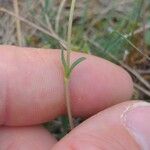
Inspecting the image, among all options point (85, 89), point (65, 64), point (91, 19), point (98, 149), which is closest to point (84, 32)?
point (91, 19)

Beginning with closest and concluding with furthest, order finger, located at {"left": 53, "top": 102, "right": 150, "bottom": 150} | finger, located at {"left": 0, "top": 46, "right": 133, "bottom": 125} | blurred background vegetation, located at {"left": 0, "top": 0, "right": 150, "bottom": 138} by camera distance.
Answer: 1. finger, located at {"left": 53, "top": 102, "right": 150, "bottom": 150}
2. finger, located at {"left": 0, "top": 46, "right": 133, "bottom": 125}
3. blurred background vegetation, located at {"left": 0, "top": 0, "right": 150, "bottom": 138}

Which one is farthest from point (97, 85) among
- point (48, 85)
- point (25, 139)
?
point (25, 139)

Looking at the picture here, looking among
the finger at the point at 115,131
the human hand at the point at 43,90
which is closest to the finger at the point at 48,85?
the human hand at the point at 43,90

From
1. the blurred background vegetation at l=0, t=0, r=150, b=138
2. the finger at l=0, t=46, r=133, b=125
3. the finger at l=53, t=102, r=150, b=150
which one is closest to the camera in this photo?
the finger at l=53, t=102, r=150, b=150

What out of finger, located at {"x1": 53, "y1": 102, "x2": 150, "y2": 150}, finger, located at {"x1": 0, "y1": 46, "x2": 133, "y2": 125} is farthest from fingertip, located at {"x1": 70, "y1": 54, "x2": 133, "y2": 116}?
finger, located at {"x1": 53, "y1": 102, "x2": 150, "y2": 150}

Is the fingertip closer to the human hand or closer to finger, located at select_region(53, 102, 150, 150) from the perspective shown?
the human hand
